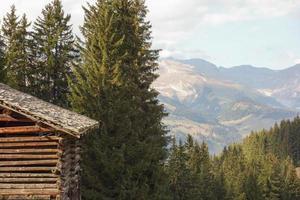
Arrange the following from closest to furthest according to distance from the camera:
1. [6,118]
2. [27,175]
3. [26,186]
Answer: [26,186], [27,175], [6,118]

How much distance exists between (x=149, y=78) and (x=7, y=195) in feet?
64.1

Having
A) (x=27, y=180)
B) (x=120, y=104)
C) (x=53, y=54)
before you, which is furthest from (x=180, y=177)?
(x=27, y=180)

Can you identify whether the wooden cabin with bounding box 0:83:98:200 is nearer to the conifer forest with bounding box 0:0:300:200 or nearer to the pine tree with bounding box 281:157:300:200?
the conifer forest with bounding box 0:0:300:200

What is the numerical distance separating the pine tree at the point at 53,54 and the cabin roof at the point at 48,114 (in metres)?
19.2

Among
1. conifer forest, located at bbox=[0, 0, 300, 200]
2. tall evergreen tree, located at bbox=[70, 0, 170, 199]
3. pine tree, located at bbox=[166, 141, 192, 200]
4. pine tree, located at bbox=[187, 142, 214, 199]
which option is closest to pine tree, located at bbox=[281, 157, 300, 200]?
pine tree, located at bbox=[187, 142, 214, 199]

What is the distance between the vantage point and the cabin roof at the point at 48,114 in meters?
20.8

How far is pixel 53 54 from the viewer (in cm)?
4247

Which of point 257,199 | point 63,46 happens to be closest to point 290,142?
point 257,199

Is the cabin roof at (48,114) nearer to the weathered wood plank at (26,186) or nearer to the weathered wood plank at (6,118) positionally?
the weathered wood plank at (6,118)

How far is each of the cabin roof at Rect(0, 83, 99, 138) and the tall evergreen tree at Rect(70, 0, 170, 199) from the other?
8.33 metres

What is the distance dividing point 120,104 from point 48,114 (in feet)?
37.4

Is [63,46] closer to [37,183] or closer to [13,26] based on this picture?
[13,26]

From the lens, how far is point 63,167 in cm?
2198

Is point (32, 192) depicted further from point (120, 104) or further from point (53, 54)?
point (53, 54)
